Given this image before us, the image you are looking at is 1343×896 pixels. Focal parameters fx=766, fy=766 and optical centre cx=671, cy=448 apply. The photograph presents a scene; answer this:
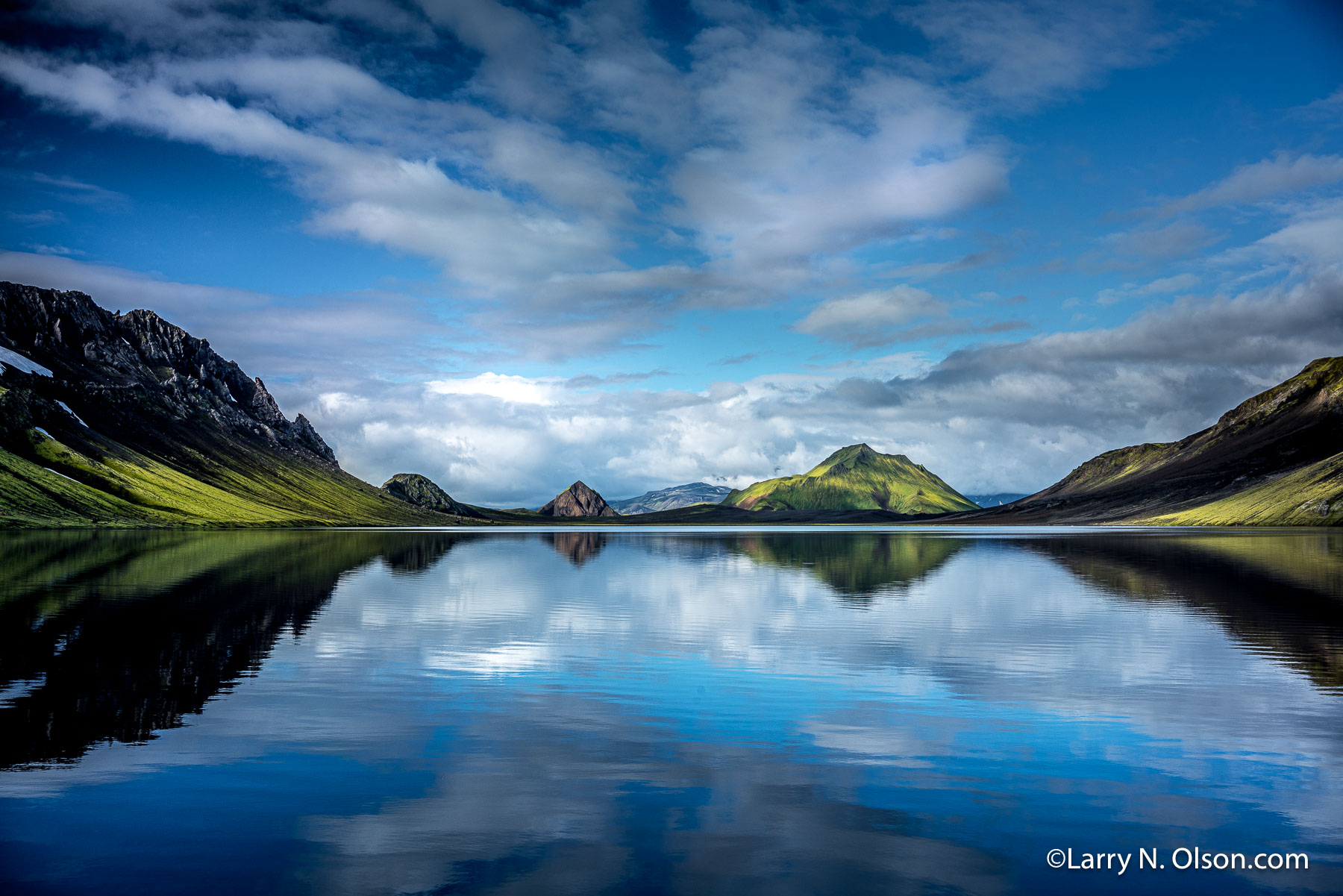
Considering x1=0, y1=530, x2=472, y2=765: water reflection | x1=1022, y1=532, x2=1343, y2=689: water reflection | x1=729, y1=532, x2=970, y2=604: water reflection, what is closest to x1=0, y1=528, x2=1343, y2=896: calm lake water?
x1=0, y1=530, x2=472, y2=765: water reflection

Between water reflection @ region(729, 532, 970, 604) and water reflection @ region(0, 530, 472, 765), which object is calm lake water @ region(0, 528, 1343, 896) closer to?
water reflection @ region(0, 530, 472, 765)

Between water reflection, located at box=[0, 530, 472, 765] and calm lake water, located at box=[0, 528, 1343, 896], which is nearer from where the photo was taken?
calm lake water, located at box=[0, 528, 1343, 896]

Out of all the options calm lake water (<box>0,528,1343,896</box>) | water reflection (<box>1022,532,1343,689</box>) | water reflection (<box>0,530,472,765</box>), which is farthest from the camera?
water reflection (<box>1022,532,1343,689</box>)

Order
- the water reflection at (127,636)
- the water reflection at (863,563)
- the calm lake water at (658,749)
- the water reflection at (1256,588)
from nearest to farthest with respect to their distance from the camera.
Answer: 1. the calm lake water at (658,749)
2. the water reflection at (127,636)
3. the water reflection at (1256,588)
4. the water reflection at (863,563)

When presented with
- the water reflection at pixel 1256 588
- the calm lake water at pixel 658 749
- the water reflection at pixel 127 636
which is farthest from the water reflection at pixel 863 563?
the water reflection at pixel 127 636

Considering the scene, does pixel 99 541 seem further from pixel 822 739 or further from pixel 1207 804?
pixel 1207 804

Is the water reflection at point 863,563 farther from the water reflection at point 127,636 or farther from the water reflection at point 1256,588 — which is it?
the water reflection at point 127,636

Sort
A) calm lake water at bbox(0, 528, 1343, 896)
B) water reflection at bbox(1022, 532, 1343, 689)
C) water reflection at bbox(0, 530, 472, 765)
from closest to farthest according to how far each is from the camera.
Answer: calm lake water at bbox(0, 528, 1343, 896) < water reflection at bbox(0, 530, 472, 765) < water reflection at bbox(1022, 532, 1343, 689)

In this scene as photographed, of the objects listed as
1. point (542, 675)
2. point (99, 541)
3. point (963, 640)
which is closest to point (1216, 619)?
point (963, 640)

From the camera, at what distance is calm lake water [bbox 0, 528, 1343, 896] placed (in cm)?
1330

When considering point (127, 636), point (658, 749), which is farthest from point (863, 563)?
point (658, 749)

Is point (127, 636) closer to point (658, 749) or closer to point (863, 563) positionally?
point (658, 749)

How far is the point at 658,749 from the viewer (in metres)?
20.0

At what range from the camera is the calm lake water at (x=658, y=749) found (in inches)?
524
